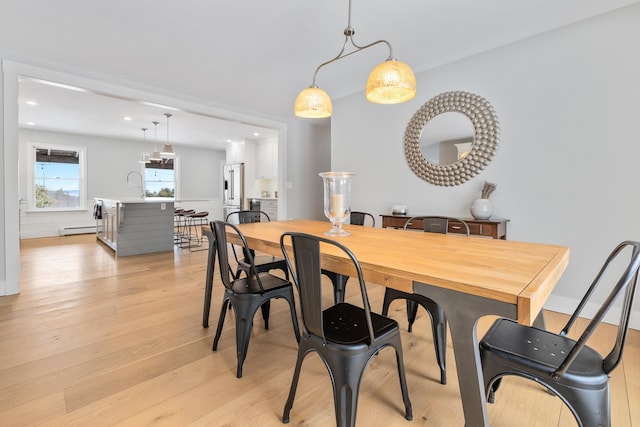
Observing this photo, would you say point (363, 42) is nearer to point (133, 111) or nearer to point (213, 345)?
point (213, 345)

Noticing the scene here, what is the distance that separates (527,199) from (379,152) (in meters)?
1.84

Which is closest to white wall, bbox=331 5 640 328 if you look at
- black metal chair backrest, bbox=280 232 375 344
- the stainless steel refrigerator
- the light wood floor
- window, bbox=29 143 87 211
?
the light wood floor

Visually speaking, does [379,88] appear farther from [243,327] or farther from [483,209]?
[483,209]

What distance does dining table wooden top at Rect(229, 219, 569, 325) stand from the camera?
941 millimetres

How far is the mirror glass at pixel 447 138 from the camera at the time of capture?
10.5ft

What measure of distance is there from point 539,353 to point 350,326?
0.72 metres

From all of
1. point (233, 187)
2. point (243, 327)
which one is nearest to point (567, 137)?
point (243, 327)

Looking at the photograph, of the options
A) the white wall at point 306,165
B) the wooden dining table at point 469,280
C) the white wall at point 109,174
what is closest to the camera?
the wooden dining table at point 469,280

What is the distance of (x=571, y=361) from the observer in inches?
37.2

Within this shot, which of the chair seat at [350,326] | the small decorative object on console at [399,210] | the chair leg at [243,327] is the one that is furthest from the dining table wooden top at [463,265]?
the small decorative object on console at [399,210]

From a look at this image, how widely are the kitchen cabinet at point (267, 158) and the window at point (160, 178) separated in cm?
289

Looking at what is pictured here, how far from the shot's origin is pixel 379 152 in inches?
161

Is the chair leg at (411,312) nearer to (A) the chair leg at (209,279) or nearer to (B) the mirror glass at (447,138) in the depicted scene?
(A) the chair leg at (209,279)

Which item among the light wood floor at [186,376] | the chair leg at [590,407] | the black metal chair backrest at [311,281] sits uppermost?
the black metal chair backrest at [311,281]
